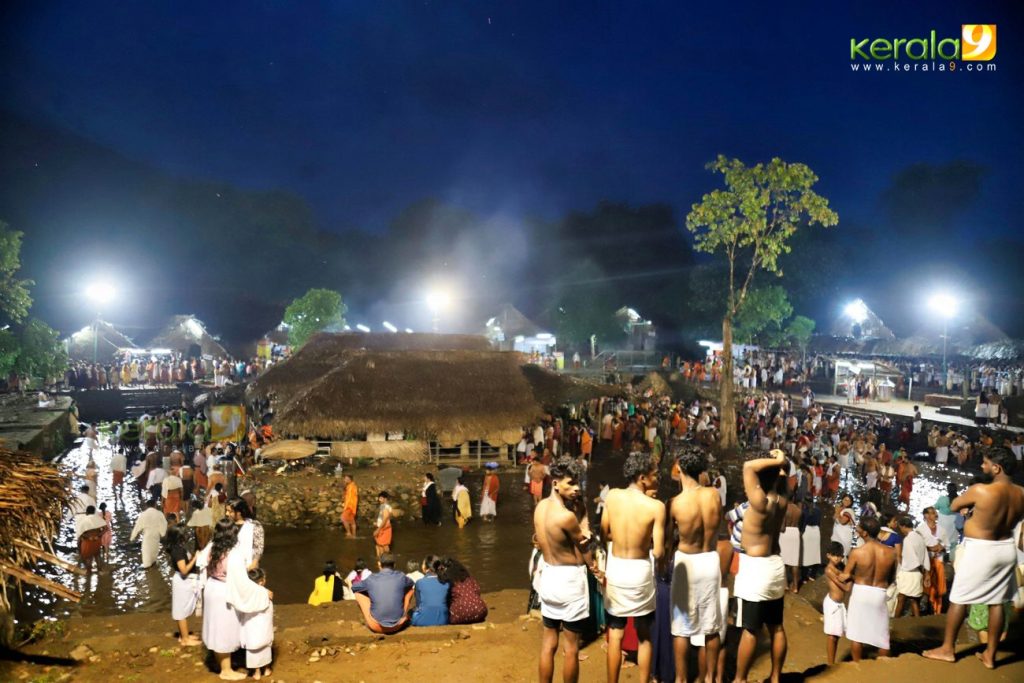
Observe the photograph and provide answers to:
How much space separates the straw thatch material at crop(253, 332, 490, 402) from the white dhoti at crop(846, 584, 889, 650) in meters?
15.9

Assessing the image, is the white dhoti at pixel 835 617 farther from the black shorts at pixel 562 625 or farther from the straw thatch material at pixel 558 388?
the straw thatch material at pixel 558 388

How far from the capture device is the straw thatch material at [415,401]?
52.5 feet

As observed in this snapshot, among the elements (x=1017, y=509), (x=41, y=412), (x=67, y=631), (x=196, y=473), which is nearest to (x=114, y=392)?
(x=41, y=412)

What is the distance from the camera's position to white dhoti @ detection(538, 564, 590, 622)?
4504 millimetres

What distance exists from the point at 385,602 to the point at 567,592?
3.08m

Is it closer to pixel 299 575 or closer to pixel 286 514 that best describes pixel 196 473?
pixel 286 514

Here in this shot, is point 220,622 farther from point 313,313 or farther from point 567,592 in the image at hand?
point 313,313

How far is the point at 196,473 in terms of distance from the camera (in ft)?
46.0

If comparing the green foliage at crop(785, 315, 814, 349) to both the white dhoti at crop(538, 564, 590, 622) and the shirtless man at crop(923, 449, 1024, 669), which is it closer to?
the shirtless man at crop(923, 449, 1024, 669)

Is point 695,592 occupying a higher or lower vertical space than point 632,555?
lower

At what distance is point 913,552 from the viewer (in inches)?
301

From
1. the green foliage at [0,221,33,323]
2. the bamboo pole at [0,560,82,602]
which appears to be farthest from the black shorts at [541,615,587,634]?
the green foliage at [0,221,33,323]

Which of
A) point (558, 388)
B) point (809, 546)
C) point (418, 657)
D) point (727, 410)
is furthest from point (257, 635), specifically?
point (727, 410)

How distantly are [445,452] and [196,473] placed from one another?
6.36 m
